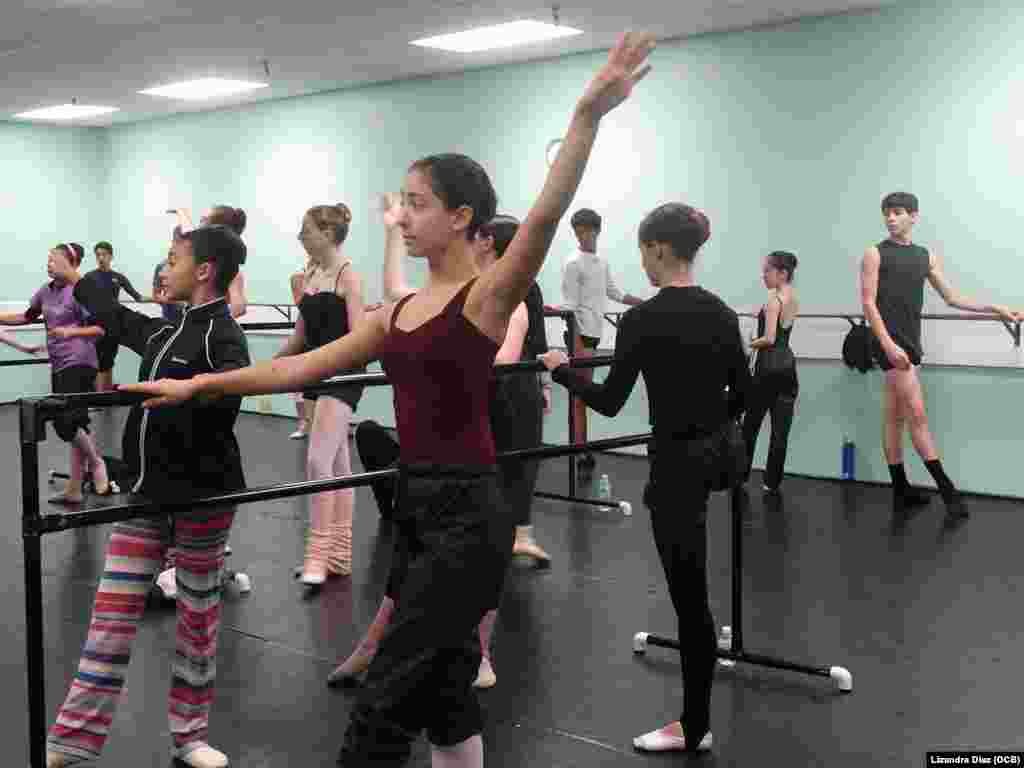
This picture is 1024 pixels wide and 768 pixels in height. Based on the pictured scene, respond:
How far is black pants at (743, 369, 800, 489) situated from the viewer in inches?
272

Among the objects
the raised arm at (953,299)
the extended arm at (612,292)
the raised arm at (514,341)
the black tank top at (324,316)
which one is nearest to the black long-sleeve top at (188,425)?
the raised arm at (514,341)

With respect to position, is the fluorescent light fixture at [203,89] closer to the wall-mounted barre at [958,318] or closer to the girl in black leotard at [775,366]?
the wall-mounted barre at [958,318]

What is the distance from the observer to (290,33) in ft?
25.8

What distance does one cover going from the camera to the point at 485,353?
1997 millimetres

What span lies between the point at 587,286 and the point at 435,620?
18.6 feet

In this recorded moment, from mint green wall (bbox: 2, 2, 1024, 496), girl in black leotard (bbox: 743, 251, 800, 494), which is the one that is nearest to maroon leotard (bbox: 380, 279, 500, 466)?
girl in black leotard (bbox: 743, 251, 800, 494)

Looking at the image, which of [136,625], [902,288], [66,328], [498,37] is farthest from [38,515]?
[498,37]

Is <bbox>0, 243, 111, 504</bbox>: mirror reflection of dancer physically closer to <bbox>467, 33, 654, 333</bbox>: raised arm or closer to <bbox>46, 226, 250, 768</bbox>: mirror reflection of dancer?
<bbox>46, 226, 250, 768</bbox>: mirror reflection of dancer

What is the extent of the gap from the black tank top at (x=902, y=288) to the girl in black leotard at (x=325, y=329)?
10.4ft

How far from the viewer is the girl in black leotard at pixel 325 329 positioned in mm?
4629

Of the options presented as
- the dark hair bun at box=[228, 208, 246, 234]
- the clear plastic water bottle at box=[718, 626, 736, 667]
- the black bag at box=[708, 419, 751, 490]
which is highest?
the dark hair bun at box=[228, 208, 246, 234]

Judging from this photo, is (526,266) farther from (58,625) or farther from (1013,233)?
(1013,233)

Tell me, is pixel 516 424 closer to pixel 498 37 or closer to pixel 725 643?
pixel 725 643

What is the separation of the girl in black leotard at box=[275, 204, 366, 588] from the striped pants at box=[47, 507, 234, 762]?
1.67 m
